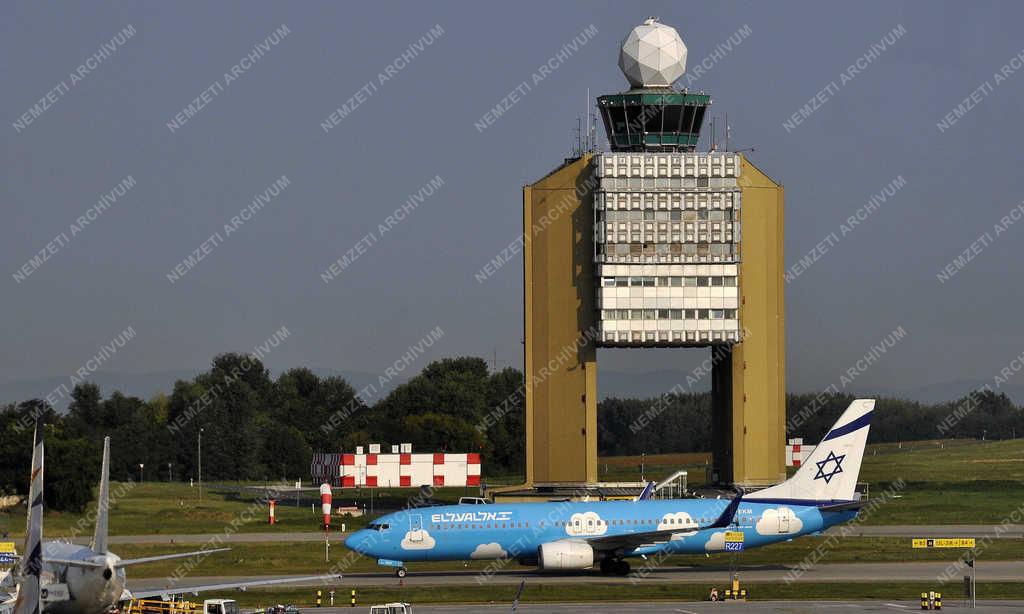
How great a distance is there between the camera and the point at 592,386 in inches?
3580

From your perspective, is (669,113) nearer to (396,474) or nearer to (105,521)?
(396,474)

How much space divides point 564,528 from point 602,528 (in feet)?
5.25

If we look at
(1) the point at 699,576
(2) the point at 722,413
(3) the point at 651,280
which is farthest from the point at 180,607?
(2) the point at 722,413

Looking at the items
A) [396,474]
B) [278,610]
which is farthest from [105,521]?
[396,474]

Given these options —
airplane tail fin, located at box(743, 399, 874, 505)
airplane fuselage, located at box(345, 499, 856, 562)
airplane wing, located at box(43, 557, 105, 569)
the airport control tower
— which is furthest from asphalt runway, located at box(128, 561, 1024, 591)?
the airport control tower

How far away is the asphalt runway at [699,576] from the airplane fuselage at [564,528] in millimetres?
1067

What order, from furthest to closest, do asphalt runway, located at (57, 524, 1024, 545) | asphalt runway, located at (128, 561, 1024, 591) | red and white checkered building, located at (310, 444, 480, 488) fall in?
red and white checkered building, located at (310, 444, 480, 488)
asphalt runway, located at (57, 524, 1024, 545)
asphalt runway, located at (128, 561, 1024, 591)

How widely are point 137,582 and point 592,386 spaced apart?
3540 cm

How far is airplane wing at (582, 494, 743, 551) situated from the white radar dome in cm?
3715

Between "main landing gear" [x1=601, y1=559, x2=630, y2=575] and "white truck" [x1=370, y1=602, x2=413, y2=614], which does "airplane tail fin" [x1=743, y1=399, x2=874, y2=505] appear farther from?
"white truck" [x1=370, y1=602, x2=413, y2=614]

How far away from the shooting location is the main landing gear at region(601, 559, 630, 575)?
63.6 meters

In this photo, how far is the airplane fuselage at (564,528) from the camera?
63.7 m

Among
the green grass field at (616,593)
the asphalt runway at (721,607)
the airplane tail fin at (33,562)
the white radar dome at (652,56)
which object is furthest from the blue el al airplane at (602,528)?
the white radar dome at (652,56)

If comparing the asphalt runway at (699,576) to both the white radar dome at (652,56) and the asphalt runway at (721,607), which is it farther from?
the white radar dome at (652,56)
